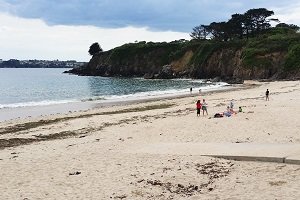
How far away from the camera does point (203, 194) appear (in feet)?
32.3

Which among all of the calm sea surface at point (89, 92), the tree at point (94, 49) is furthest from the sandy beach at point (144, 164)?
the tree at point (94, 49)

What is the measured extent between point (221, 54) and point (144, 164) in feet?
258

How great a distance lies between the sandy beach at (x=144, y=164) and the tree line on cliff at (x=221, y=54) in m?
55.3

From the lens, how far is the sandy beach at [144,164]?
10.2 meters

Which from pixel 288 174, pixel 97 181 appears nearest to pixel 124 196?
pixel 97 181

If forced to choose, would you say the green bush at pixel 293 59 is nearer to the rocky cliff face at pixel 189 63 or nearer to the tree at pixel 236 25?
the rocky cliff face at pixel 189 63

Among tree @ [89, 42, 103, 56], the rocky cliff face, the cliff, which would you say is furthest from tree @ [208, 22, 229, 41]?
tree @ [89, 42, 103, 56]

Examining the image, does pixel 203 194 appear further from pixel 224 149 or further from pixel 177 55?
pixel 177 55

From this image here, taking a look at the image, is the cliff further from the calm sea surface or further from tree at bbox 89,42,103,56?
the calm sea surface

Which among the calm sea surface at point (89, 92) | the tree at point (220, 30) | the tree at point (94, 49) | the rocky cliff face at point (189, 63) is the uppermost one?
the tree at point (220, 30)

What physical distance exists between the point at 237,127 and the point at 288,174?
858cm

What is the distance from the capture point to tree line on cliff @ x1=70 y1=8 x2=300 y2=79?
7636cm

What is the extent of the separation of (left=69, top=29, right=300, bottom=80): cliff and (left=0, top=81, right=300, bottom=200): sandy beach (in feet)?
179

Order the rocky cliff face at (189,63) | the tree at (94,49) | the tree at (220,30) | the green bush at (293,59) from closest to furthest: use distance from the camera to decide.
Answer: the green bush at (293,59) < the rocky cliff face at (189,63) < the tree at (220,30) < the tree at (94,49)
